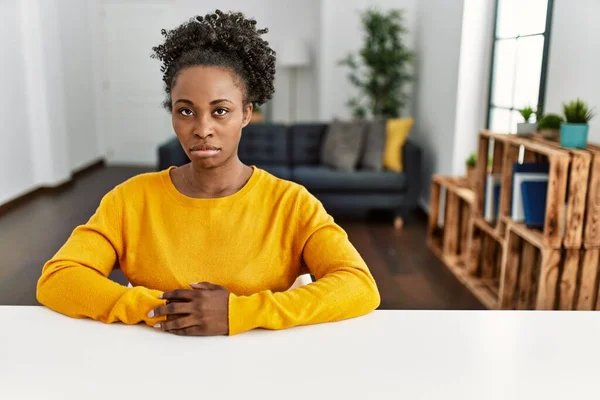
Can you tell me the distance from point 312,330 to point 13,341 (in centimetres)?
52

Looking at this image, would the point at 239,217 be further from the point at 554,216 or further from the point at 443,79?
the point at 443,79

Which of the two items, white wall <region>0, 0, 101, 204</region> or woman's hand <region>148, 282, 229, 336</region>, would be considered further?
white wall <region>0, 0, 101, 204</region>

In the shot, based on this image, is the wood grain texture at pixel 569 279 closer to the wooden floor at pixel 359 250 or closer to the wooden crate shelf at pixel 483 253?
the wooden floor at pixel 359 250

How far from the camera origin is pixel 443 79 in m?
4.55

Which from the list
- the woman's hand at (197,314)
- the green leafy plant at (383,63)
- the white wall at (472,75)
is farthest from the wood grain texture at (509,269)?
the green leafy plant at (383,63)

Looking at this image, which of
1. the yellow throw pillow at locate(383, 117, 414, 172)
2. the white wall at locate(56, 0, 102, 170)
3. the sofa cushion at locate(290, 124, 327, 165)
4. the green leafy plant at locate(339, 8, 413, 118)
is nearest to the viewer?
the yellow throw pillow at locate(383, 117, 414, 172)

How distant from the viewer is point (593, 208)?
2391 mm

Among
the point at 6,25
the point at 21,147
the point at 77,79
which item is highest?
the point at 6,25

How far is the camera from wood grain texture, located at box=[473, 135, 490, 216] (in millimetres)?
3240

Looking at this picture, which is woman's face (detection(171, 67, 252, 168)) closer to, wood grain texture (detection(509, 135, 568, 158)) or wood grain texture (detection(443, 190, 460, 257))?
wood grain texture (detection(509, 135, 568, 158))

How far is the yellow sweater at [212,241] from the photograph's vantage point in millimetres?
1229

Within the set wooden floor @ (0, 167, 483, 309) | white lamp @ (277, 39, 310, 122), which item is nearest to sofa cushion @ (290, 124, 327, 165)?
wooden floor @ (0, 167, 483, 309)

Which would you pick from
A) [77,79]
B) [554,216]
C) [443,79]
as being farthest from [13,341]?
[77,79]

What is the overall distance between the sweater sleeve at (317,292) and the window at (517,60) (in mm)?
2036
